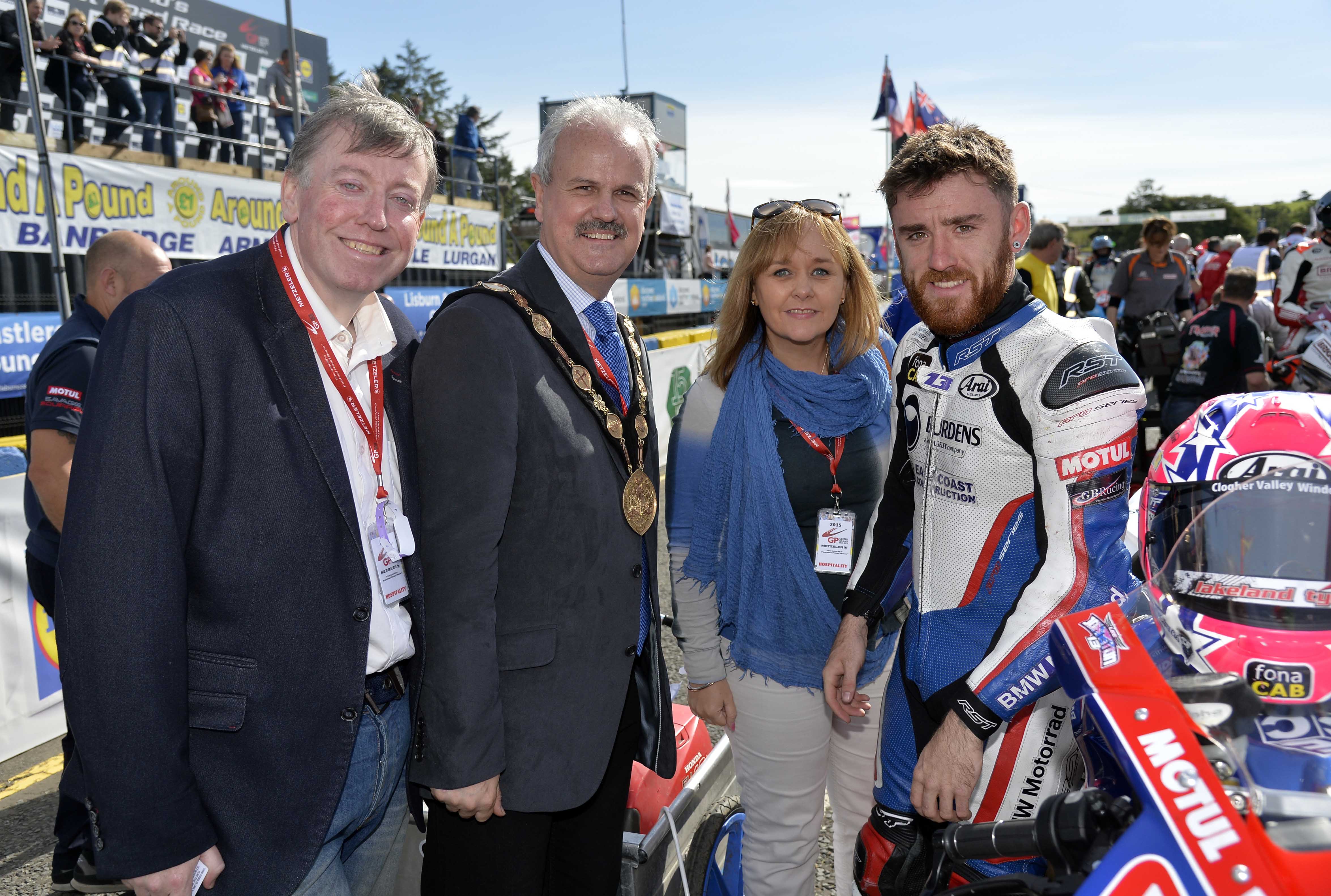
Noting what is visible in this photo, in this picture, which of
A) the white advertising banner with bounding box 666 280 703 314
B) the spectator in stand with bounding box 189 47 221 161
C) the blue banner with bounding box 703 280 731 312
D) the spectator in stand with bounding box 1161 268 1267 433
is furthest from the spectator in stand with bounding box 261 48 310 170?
the spectator in stand with bounding box 1161 268 1267 433

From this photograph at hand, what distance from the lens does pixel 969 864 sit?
5.61 feet

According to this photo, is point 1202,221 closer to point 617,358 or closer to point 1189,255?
point 1189,255

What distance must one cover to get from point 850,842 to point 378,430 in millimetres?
1690

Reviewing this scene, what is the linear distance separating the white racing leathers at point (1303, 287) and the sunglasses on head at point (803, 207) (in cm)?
565

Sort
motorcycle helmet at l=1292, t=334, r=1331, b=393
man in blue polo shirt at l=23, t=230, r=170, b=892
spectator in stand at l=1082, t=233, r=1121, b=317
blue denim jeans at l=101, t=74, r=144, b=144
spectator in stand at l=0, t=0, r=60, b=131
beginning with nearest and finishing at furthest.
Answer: man in blue polo shirt at l=23, t=230, r=170, b=892, motorcycle helmet at l=1292, t=334, r=1331, b=393, spectator in stand at l=0, t=0, r=60, b=131, blue denim jeans at l=101, t=74, r=144, b=144, spectator in stand at l=1082, t=233, r=1121, b=317

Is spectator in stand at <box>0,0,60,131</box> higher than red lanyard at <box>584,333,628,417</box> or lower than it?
higher

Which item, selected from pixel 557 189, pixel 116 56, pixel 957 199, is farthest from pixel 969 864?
pixel 116 56

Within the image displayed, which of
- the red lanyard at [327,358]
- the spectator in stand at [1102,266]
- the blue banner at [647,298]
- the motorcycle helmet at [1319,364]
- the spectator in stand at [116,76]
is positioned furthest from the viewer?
the blue banner at [647,298]

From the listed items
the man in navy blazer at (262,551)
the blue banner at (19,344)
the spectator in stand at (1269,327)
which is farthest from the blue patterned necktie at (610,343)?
the spectator in stand at (1269,327)

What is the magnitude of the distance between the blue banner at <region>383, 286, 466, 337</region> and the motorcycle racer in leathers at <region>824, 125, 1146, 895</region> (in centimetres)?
1050

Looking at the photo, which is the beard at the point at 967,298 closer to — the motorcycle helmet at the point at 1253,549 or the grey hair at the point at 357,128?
the motorcycle helmet at the point at 1253,549

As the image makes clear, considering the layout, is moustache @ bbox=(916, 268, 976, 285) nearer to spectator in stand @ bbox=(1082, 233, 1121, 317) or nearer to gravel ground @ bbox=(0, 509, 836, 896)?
gravel ground @ bbox=(0, 509, 836, 896)

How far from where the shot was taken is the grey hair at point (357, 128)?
5.36ft

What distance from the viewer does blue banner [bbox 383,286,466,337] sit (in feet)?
39.6
